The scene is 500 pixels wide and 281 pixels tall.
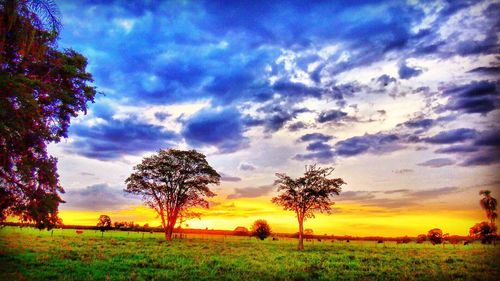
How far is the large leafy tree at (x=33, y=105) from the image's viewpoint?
16.9m

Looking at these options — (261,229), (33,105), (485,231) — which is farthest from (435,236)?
(33,105)

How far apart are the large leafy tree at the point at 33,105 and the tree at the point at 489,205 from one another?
89.7 m

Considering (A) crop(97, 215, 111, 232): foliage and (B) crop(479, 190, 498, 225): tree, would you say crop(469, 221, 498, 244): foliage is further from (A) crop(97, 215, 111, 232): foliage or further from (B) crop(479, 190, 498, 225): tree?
(A) crop(97, 215, 111, 232): foliage

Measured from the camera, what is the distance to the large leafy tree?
55.4 feet

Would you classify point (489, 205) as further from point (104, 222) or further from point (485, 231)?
point (104, 222)

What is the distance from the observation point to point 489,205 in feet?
271

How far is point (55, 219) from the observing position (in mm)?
22453

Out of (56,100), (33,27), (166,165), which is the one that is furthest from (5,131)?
(166,165)

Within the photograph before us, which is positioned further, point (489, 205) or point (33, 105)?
point (489, 205)

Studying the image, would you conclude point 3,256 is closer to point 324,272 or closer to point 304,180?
point 324,272

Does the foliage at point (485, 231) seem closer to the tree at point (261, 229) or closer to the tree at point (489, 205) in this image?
the tree at point (489, 205)

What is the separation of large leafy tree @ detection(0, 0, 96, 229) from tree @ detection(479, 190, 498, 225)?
294ft

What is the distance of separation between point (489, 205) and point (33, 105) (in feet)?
312

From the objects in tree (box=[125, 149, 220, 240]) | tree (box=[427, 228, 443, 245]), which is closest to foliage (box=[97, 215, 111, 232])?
tree (box=[125, 149, 220, 240])
